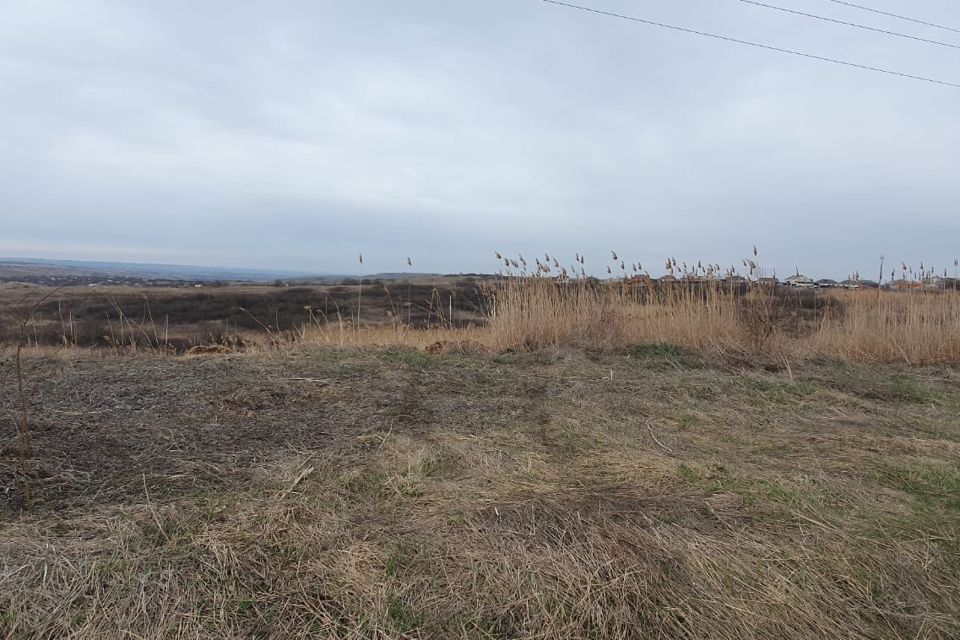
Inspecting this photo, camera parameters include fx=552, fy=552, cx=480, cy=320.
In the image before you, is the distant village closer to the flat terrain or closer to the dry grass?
the dry grass


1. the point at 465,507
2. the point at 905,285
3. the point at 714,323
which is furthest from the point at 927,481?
the point at 905,285

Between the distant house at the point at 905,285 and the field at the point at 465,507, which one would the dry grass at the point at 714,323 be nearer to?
the distant house at the point at 905,285

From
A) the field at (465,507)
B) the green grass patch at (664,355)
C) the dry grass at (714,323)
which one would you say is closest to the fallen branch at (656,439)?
the field at (465,507)

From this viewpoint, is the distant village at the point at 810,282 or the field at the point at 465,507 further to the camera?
the distant village at the point at 810,282

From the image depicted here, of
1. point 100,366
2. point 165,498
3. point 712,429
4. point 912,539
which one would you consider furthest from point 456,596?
point 100,366

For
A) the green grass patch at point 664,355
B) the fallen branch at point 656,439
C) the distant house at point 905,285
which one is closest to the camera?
the fallen branch at point 656,439

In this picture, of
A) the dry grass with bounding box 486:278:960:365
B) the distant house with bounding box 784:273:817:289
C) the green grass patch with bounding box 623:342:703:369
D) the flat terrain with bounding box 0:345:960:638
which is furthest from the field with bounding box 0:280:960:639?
the distant house with bounding box 784:273:817:289

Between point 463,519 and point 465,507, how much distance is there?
11 cm

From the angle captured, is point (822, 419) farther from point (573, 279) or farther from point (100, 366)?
point (100, 366)

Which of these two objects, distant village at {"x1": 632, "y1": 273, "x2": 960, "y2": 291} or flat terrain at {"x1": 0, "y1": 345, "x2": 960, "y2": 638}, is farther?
distant village at {"x1": 632, "y1": 273, "x2": 960, "y2": 291}

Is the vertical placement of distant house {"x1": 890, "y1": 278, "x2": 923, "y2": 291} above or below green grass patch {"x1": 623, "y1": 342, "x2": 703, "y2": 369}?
above

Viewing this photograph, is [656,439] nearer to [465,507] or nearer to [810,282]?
[465,507]

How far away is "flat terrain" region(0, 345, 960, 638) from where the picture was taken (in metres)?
1.64

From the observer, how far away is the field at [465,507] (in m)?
1.64
